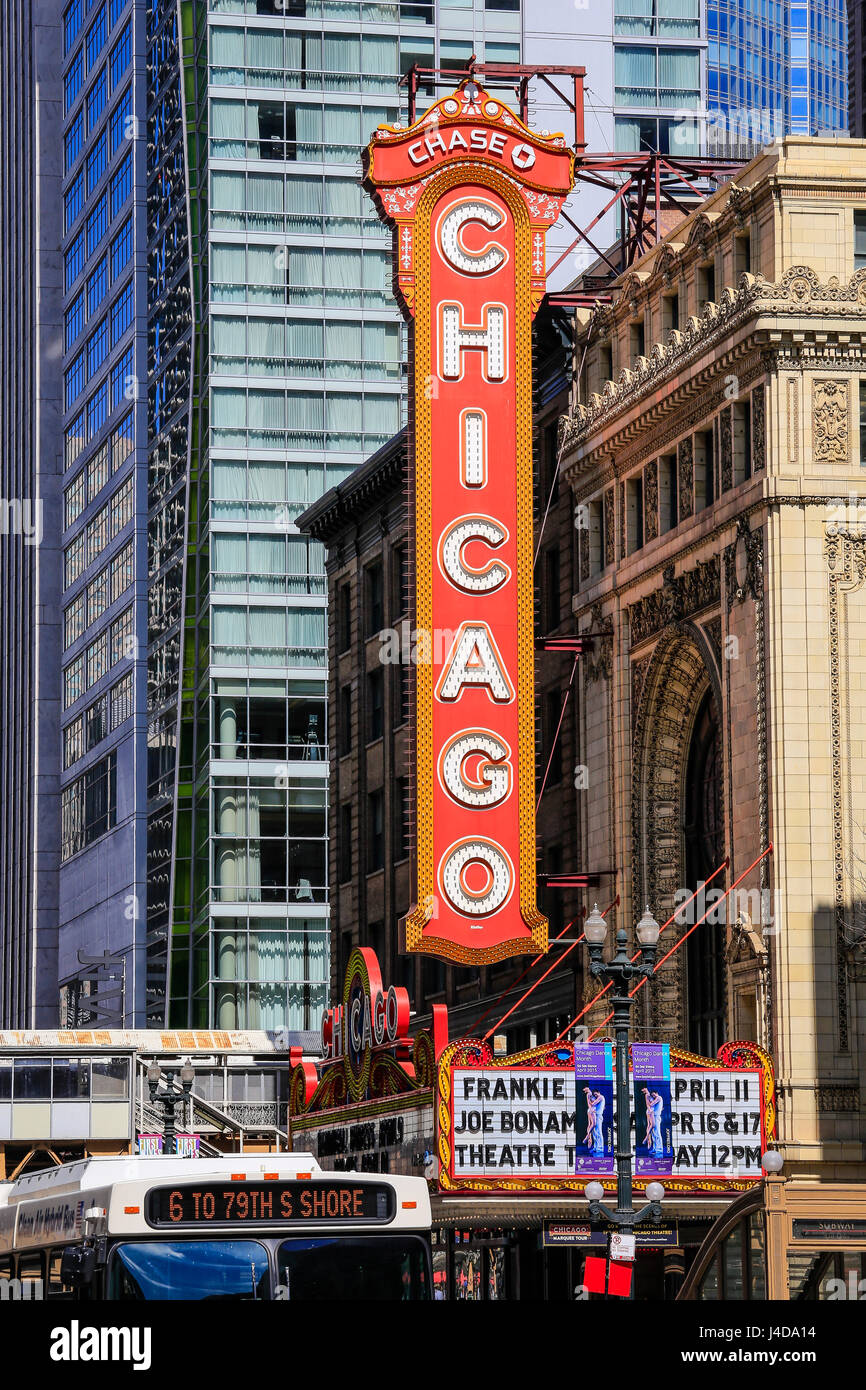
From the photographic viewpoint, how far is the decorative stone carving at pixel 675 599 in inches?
1913

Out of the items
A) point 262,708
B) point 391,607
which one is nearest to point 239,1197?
point 391,607

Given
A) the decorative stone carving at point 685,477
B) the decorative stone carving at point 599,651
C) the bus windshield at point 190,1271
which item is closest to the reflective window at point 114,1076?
the decorative stone carving at point 599,651

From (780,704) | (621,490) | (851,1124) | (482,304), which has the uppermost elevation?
(482,304)

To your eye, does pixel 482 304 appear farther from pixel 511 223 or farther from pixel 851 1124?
pixel 851 1124

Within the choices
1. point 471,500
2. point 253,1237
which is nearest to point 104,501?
point 471,500

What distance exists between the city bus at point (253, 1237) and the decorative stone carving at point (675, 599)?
28.0 metres

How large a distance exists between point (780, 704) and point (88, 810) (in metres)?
88.0

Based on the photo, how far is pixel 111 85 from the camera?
4919 inches

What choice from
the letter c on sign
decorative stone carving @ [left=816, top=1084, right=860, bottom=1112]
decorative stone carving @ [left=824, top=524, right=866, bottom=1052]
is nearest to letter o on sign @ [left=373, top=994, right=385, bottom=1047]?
decorative stone carving @ [left=816, top=1084, right=860, bottom=1112]

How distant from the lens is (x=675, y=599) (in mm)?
50219

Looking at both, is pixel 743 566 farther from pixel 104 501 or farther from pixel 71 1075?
pixel 104 501

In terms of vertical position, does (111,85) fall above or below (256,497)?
above

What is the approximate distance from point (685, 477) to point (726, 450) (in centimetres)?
240

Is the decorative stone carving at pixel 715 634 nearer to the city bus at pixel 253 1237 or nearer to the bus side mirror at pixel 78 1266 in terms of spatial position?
the city bus at pixel 253 1237
